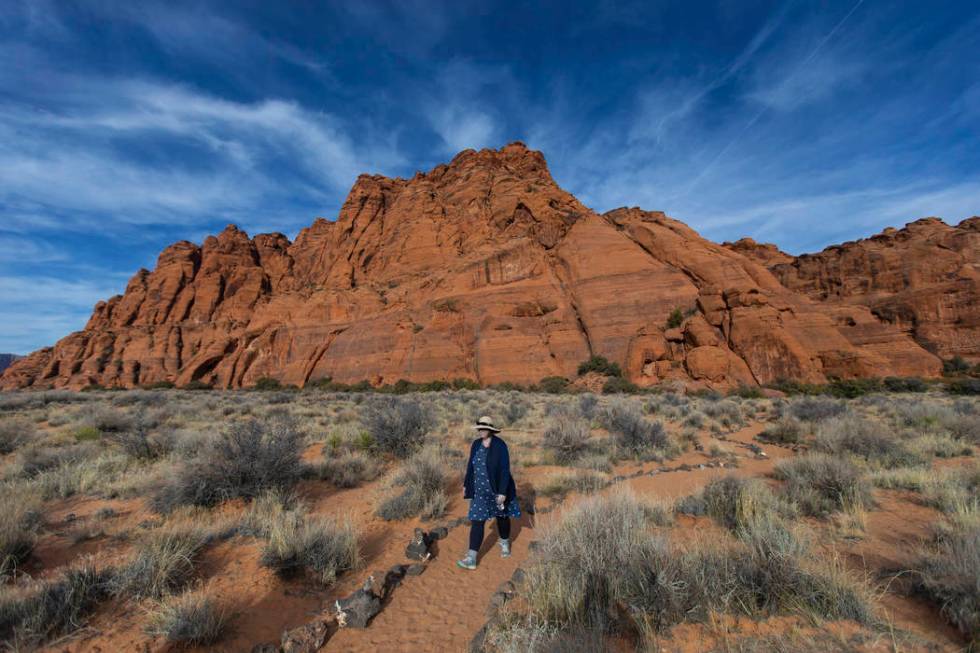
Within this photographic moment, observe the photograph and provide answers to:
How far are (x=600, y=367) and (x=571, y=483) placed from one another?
1211 inches

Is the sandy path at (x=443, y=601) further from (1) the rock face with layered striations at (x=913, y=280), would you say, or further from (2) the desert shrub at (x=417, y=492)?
(1) the rock face with layered striations at (x=913, y=280)

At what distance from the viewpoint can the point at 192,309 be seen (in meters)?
78.3

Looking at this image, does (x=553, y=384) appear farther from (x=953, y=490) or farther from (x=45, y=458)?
(x=45, y=458)

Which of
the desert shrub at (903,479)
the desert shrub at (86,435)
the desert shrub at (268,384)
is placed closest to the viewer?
the desert shrub at (903,479)

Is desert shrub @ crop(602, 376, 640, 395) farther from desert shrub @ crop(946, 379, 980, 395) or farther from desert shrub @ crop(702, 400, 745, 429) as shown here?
desert shrub @ crop(946, 379, 980, 395)

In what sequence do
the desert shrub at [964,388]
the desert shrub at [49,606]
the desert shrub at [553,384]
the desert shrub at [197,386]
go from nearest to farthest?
1. the desert shrub at [49,606]
2. the desert shrub at [964,388]
3. the desert shrub at [553,384]
4. the desert shrub at [197,386]

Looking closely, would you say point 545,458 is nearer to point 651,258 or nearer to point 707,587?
point 707,587

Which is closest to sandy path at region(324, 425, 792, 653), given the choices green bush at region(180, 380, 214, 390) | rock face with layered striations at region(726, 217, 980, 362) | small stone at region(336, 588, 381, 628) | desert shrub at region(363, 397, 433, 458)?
small stone at region(336, 588, 381, 628)

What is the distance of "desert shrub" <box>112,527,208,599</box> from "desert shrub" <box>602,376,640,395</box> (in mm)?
30190

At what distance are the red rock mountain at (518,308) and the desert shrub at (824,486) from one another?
2861 cm

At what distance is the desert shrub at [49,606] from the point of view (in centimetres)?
277

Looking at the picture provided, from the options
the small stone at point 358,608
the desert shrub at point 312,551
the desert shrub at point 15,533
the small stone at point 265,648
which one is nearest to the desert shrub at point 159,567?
the desert shrub at point 312,551

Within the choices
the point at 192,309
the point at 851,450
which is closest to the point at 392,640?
the point at 851,450

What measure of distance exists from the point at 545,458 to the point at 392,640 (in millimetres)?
6120
